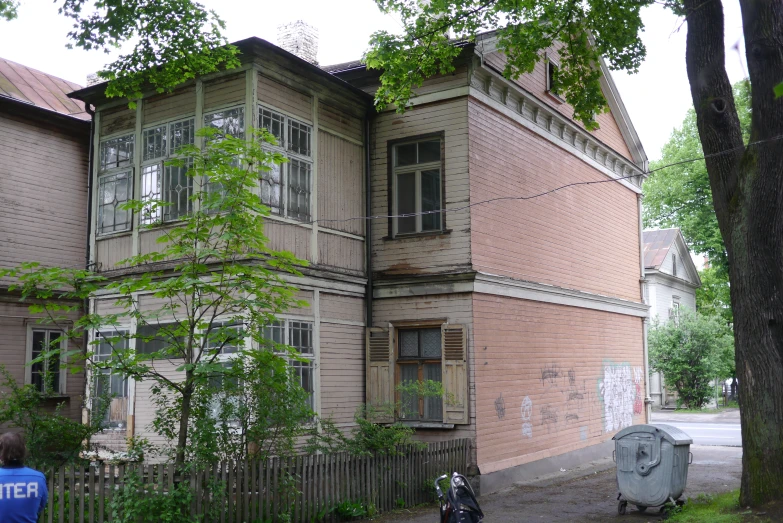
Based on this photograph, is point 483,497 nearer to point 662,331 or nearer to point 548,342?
point 548,342

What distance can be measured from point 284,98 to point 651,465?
319 inches

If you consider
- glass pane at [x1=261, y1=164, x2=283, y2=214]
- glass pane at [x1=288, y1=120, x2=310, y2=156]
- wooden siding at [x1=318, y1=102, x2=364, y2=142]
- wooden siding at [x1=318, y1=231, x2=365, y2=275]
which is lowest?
wooden siding at [x1=318, y1=231, x2=365, y2=275]

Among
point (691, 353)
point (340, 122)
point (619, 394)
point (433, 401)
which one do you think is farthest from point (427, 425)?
point (691, 353)

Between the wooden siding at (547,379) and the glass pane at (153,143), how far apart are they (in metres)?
6.07

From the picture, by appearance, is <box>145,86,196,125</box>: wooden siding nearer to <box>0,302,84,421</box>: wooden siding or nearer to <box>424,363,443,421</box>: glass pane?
<box>0,302,84,421</box>: wooden siding

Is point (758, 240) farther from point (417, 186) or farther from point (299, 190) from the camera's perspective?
point (299, 190)

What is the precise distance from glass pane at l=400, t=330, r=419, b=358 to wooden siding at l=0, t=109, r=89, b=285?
708 cm

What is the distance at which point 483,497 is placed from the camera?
13711 millimetres

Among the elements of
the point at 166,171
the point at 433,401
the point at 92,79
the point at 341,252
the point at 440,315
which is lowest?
the point at 433,401

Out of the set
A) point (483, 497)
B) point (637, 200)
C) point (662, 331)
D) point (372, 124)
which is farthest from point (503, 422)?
point (662, 331)

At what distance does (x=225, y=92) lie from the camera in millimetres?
13609

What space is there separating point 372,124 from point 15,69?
8.86 m

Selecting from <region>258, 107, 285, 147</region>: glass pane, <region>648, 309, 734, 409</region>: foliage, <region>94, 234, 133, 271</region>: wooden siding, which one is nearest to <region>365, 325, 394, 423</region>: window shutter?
<region>258, 107, 285, 147</region>: glass pane

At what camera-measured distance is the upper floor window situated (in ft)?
49.6
